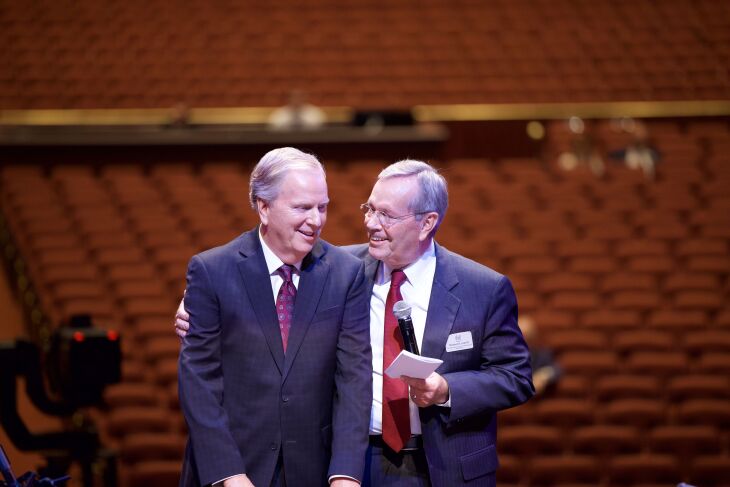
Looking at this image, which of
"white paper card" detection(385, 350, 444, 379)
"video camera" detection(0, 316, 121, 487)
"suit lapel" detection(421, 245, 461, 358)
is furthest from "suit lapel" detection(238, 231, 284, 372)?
"video camera" detection(0, 316, 121, 487)

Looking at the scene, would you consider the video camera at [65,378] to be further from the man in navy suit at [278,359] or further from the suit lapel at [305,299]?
the suit lapel at [305,299]

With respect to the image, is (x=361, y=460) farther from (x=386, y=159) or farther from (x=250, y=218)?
(x=386, y=159)

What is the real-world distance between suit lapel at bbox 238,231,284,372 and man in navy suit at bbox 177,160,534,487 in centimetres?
19

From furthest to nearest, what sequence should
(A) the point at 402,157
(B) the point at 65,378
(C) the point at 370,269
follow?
(A) the point at 402,157
(B) the point at 65,378
(C) the point at 370,269

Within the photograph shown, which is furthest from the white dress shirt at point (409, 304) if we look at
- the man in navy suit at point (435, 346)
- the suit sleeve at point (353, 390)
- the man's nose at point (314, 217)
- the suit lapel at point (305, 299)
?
the man's nose at point (314, 217)

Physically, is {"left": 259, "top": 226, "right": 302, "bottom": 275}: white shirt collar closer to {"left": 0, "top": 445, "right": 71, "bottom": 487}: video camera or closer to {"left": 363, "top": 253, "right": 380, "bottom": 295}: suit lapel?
{"left": 363, "top": 253, "right": 380, "bottom": 295}: suit lapel

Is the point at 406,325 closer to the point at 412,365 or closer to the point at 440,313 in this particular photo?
the point at 412,365

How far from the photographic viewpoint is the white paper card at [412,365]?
6.01 ft

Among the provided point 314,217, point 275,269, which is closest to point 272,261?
point 275,269

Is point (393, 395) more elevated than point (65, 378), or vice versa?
point (65, 378)

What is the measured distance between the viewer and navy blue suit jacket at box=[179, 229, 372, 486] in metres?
1.94

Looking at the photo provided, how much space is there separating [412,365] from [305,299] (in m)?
0.29

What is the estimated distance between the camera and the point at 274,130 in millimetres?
7594

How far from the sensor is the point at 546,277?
5656 mm
